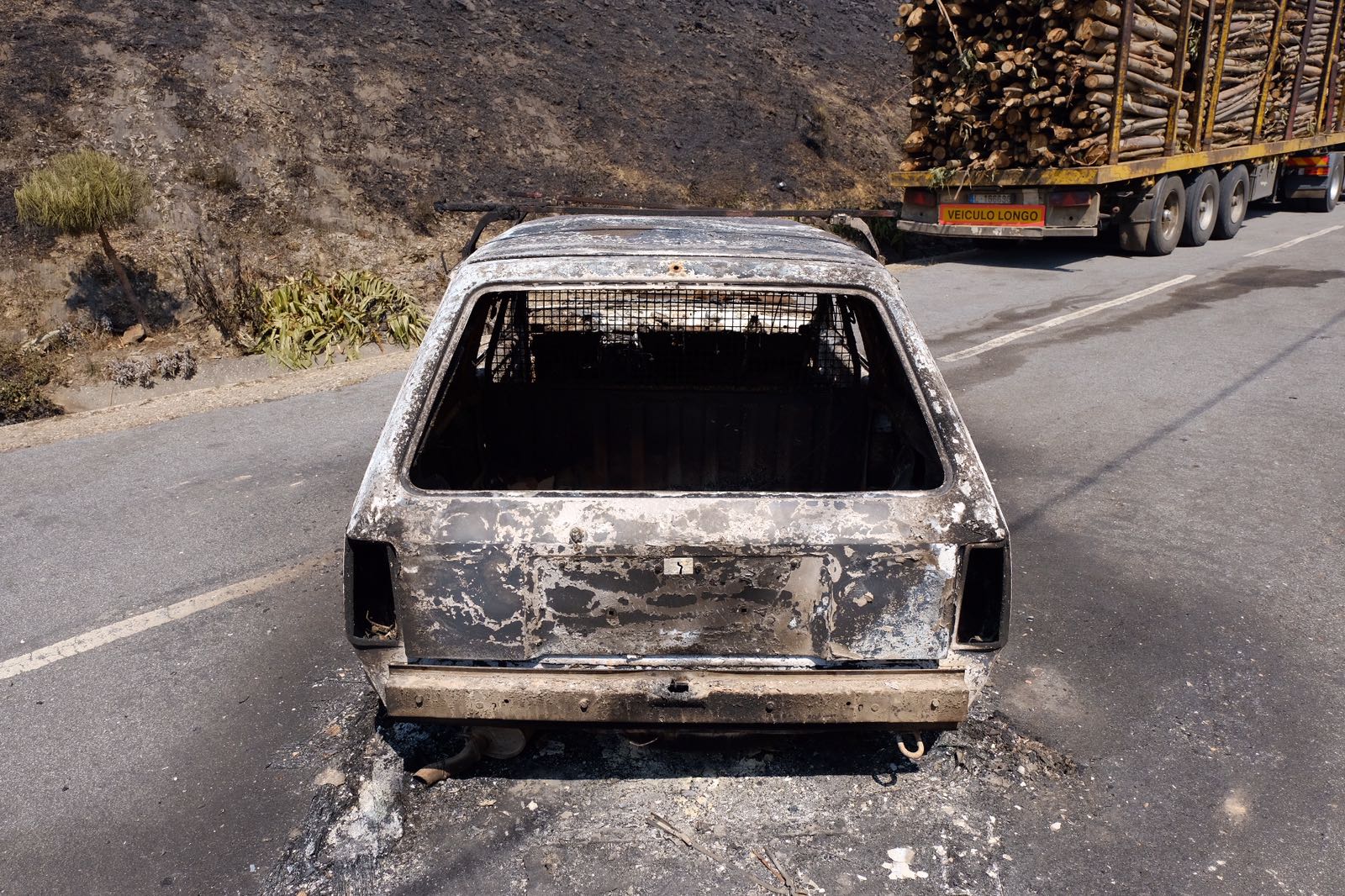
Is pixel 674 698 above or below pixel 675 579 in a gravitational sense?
below

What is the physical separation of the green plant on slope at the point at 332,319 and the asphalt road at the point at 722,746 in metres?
3.04

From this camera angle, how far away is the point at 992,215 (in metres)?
11.4

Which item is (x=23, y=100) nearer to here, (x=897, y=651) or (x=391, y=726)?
(x=391, y=726)

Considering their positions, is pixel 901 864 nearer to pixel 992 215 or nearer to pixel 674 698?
pixel 674 698

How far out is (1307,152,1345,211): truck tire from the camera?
16703 millimetres

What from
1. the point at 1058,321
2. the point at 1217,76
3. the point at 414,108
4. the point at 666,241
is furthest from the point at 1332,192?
the point at 666,241

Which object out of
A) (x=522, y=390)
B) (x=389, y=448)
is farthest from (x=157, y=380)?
→ (x=389, y=448)

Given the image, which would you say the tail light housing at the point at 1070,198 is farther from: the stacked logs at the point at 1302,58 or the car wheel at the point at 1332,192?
the car wheel at the point at 1332,192

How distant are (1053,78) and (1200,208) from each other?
166 inches

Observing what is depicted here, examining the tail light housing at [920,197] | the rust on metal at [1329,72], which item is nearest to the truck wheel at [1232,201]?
the rust on metal at [1329,72]

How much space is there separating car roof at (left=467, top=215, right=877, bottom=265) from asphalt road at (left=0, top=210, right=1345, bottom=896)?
5.11ft

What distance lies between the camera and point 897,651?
2410mm

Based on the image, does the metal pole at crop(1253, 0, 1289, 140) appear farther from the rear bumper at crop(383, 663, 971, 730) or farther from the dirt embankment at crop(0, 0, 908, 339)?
the rear bumper at crop(383, 663, 971, 730)

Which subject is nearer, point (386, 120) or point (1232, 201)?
point (386, 120)
